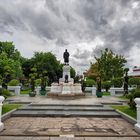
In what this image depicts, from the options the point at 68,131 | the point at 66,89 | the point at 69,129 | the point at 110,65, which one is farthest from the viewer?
the point at 110,65

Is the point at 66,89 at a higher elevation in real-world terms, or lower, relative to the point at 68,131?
higher

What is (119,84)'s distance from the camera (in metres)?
28.1

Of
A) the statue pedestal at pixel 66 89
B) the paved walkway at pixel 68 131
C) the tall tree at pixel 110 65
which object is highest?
the tall tree at pixel 110 65

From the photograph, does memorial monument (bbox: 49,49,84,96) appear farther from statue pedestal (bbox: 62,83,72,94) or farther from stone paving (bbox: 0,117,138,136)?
stone paving (bbox: 0,117,138,136)

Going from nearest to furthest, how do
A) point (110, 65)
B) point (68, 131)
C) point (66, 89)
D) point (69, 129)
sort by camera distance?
point (68, 131)
point (69, 129)
point (66, 89)
point (110, 65)

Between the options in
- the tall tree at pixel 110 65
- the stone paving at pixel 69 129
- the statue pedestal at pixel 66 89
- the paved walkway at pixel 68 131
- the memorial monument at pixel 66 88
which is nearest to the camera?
the paved walkway at pixel 68 131

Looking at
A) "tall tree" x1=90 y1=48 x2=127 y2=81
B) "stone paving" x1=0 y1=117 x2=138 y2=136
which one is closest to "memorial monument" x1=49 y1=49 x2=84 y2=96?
"stone paving" x1=0 y1=117 x2=138 y2=136

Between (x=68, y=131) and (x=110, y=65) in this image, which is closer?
(x=68, y=131)

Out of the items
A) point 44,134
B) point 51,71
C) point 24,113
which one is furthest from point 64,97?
point 51,71

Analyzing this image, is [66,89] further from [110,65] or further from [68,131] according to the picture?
[110,65]

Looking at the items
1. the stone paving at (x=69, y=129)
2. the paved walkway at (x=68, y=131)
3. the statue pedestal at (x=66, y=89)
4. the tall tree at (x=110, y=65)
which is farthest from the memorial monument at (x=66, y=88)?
the tall tree at (x=110, y=65)

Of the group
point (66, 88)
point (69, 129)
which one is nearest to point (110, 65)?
point (66, 88)

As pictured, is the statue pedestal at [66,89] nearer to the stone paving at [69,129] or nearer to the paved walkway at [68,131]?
the stone paving at [69,129]

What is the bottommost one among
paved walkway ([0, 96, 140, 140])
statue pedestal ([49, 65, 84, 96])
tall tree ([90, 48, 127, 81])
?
paved walkway ([0, 96, 140, 140])
